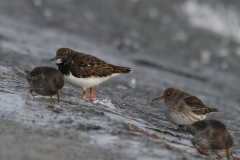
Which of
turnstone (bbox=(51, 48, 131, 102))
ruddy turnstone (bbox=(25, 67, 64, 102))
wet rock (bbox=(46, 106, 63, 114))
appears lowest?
wet rock (bbox=(46, 106, 63, 114))

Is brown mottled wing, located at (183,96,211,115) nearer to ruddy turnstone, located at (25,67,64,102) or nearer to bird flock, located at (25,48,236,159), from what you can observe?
bird flock, located at (25,48,236,159)

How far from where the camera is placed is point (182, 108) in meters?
6.30

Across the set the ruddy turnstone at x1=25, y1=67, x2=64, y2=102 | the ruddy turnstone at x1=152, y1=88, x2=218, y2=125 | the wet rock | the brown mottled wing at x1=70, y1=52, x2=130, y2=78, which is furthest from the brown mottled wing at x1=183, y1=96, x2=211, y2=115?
the wet rock

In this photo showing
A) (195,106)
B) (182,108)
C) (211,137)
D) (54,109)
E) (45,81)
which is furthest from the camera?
(195,106)

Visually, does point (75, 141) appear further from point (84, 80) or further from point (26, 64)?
point (26, 64)

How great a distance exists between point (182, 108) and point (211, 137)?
5.49 ft

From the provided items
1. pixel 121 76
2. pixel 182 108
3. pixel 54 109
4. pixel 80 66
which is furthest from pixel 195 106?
pixel 121 76

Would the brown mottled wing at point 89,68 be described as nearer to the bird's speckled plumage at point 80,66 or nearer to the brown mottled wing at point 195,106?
the bird's speckled plumage at point 80,66

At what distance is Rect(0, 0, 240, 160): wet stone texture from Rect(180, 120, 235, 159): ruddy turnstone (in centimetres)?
22

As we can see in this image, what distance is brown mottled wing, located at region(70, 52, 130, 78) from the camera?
648 cm

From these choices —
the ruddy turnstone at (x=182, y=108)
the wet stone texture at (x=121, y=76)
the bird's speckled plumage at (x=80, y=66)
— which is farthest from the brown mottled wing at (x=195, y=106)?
the bird's speckled plumage at (x=80, y=66)

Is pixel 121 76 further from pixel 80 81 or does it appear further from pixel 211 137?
pixel 211 137

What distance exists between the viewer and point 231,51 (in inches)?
581

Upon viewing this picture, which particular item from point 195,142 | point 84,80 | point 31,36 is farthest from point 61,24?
point 195,142
